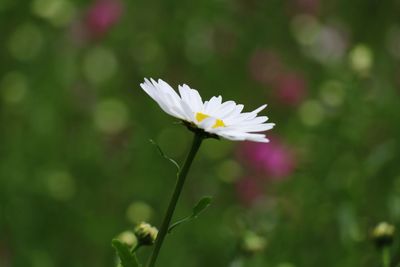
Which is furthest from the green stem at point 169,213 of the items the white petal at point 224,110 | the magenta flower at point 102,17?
the magenta flower at point 102,17

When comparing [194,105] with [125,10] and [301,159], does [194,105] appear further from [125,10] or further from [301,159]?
[125,10]

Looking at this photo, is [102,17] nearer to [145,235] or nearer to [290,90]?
[290,90]

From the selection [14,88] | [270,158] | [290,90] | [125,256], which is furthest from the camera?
[290,90]

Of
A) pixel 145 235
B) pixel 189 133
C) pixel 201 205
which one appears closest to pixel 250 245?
pixel 145 235

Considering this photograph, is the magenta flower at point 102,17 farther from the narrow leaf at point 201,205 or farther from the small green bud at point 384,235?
the narrow leaf at point 201,205

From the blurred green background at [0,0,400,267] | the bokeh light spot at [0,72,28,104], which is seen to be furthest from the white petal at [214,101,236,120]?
the bokeh light spot at [0,72,28,104]

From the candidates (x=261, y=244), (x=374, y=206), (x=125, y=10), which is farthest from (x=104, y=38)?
(x=261, y=244)

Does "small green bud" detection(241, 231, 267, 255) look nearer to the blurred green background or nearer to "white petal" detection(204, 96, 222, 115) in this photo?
the blurred green background
